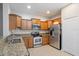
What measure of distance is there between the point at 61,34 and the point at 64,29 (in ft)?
1.52

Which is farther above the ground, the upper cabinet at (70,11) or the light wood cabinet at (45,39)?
the upper cabinet at (70,11)

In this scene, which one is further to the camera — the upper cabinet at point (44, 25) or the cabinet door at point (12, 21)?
the upper cabinet at point (44, 25)

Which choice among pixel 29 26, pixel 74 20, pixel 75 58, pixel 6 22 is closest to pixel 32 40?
pixel 29 26

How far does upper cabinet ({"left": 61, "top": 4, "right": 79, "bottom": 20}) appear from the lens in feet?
11.4

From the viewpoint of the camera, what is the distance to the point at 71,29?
148 inches

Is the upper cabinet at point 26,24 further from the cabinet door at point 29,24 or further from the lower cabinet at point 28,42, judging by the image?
the lower cabinet at point 28,42

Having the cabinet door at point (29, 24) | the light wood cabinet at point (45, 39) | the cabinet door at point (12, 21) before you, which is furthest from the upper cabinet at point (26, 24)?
the cabinet door at point (12, 21)

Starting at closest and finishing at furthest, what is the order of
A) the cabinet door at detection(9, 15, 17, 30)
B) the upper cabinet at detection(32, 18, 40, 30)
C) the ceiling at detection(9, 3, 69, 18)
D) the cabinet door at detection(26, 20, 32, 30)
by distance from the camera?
1. the ceiling at detection(9, 3, 69, 18)
2. the cabinet door at detection(9, 15, 17, 30)
3. the cabinet door at detection(26, 20, 32, 30)
4. the upper cabinet at detection(32, 18, 40, 30)

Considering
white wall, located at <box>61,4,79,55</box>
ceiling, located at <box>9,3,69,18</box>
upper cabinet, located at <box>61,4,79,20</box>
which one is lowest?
white wall, located at <box>61,4,79,55</box>

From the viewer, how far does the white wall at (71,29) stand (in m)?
3.45

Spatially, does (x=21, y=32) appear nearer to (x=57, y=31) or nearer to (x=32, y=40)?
(x=32, y=40)

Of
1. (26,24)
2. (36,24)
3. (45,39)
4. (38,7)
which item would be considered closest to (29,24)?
(26,24)

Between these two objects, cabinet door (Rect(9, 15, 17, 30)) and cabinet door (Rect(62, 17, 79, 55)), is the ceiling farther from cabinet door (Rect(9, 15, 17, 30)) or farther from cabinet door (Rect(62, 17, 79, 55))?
cabinet door (Rect(62, 17, 79, 55))

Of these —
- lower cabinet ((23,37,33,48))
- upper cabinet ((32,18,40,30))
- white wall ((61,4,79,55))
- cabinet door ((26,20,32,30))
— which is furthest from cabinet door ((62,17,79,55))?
cabinet door ((26,20,32,30))
